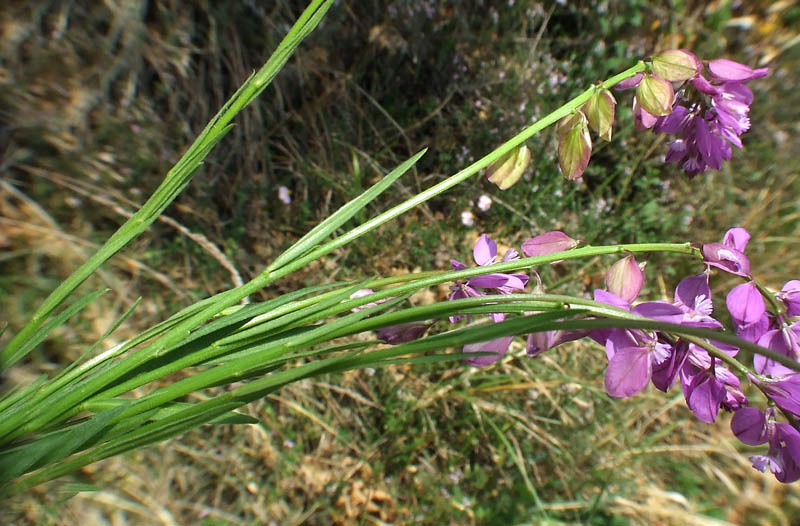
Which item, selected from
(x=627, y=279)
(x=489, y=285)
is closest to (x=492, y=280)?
(x=489, y=285)

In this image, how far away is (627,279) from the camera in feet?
1.63

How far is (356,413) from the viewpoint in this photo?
1622 millimetres

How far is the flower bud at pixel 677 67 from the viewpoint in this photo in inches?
21.0

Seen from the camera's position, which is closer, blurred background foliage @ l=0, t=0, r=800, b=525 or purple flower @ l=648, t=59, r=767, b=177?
purple flower @ l=648, t=59, r=767, b=177

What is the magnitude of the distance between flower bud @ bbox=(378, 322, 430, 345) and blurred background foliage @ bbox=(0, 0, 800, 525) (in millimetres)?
891

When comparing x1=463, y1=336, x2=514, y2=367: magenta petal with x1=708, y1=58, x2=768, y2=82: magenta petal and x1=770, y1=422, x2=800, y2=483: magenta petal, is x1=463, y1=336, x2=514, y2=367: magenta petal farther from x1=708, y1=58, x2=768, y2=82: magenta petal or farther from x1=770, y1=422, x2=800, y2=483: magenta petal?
x1=708, y1=58, x2=768, y2=82: magenta petal

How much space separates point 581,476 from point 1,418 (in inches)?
61.2

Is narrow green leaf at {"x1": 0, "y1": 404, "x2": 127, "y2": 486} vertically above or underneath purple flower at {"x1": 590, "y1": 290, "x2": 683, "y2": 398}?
above

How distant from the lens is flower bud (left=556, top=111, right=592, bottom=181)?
56 cm

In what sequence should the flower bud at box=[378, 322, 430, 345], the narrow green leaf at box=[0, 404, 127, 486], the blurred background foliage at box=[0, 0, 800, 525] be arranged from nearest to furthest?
the narrow green leaf at box=[0, 404, 127, 486]
the flower bud at box=[378, 322, 430, 345]
the blurred background foliage at box=[0, 0, 800, 525]

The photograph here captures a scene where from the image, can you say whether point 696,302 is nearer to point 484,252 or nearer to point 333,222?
point 484,252

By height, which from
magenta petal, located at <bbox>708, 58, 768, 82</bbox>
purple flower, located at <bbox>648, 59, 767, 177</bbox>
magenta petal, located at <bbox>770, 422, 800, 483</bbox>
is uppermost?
magenta petal, located at <bbox>708, 58, 768, 82</bbox>

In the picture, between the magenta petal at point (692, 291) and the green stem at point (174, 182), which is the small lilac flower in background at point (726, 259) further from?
the green stem at point (174, 182)

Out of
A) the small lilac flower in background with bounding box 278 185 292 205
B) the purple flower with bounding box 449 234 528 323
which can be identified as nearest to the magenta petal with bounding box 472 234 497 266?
the purple flower with bounding box 449 234 528 323
